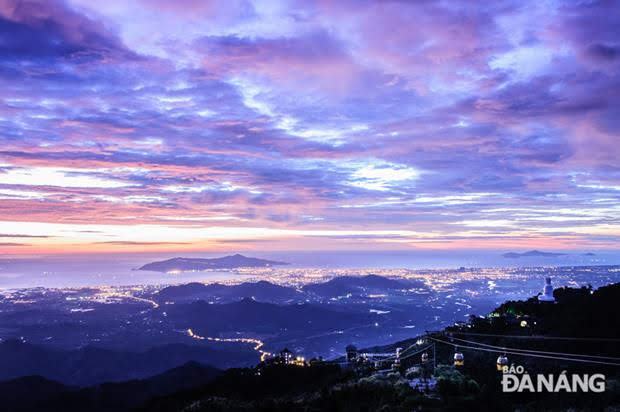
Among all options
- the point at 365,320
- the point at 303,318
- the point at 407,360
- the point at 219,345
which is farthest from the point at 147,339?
the point at 407,360

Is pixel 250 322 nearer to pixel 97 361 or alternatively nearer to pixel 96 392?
pixel 97 361

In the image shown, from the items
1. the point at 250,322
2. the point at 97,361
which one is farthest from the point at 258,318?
the point at 97,361

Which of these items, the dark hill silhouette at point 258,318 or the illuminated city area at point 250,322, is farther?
the dark hill silhouette at point 258,318

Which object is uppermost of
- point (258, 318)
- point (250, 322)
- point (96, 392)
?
point (96, 392)

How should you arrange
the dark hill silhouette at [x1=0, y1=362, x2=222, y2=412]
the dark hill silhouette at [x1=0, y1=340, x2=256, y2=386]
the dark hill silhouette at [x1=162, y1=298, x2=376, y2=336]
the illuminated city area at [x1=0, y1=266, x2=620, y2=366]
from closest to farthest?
the dark hill silhouette at [x1=0, y1=362, x2=222, y2=412], the dark hill silhouette at [x1=0, y1=340, x2=256, y2=386], the illuminated city area at [x1=0, y1=266, x2=620, y2=366], the dark hill silhouette at [x1=162, y1=298, x2=376, y2=336]

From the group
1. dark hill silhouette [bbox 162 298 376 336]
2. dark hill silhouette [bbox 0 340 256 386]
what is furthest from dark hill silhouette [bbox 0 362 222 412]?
dark hill silhouette [bbox 162 298 376 336]

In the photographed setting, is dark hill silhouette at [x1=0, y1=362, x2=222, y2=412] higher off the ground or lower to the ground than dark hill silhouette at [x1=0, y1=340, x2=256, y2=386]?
higher

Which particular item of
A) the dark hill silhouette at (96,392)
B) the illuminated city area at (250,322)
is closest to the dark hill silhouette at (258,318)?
the illuminated city area at (250,322)

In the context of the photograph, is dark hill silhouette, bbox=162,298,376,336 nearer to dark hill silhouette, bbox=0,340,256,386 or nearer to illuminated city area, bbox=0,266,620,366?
illuminated city area, bbox=0,266,620,366

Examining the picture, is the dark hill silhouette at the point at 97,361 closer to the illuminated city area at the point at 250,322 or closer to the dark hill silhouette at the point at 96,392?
the illuminated city area at the point at 250,322

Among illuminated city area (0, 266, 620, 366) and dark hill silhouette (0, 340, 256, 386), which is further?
illuminated city area (0, 266, 620, 366)

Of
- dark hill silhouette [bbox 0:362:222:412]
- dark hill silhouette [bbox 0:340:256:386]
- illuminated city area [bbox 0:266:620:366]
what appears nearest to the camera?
dark hill silhouette [bbox 0:362:222:412]
